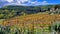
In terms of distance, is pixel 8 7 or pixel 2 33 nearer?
pixel 2 33

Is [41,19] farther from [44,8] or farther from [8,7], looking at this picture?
[8,7]

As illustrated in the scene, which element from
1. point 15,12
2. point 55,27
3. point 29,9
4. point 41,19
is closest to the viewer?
point 55,27

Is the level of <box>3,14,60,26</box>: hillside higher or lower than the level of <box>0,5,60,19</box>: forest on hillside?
lower

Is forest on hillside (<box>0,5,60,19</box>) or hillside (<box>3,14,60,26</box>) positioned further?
hillside (<box>3,14,60,26</box>)

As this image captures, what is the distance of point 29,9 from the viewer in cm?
830

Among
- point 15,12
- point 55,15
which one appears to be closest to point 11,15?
point 15,12

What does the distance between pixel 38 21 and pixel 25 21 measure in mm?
602

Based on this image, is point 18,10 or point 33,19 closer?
point 18,10

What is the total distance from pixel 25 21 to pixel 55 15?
5.16 ft

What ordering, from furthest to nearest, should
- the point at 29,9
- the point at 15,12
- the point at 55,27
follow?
the point at 15,12 → the point at 29,9 → the point at 55,27

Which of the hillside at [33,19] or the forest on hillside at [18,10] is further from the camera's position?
the hillside at [33,19]

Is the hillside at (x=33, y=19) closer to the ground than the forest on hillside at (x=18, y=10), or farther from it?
closer to the ground

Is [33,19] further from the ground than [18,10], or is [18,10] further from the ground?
[18,10]

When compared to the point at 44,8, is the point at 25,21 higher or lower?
lower
